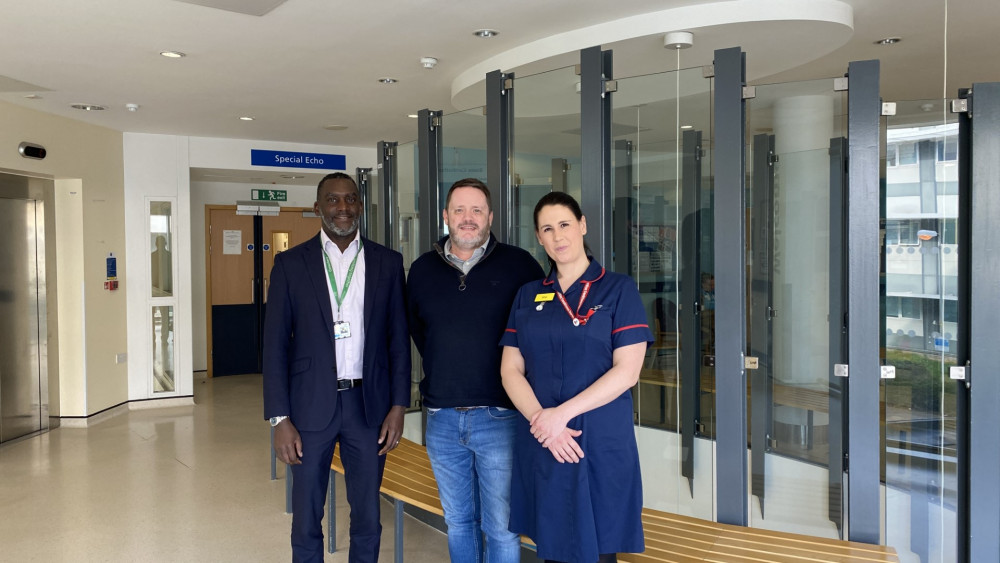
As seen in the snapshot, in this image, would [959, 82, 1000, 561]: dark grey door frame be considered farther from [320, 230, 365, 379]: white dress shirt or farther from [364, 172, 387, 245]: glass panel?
[364, 172, 387, 245]: glass panel

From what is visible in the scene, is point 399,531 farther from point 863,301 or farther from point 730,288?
point 863,301

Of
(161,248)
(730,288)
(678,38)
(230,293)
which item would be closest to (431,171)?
(678,38)

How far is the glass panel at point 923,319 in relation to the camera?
313 cm

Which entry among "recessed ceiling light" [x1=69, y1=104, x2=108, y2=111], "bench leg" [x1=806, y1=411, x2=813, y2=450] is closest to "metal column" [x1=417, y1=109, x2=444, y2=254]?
"bench leg" [x1=806, y1=411, x2=813, y2=450]

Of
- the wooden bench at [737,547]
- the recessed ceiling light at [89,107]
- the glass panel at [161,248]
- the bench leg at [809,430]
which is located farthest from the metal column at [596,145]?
the glass panel at [161,248]

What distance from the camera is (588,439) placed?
7.86ft

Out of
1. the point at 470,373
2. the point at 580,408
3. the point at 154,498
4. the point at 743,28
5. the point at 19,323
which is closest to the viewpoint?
the point at 580,408

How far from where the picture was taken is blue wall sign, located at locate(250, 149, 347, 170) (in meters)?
9.23

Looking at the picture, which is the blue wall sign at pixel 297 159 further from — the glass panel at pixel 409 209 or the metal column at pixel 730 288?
the metal column at pixel 730 288

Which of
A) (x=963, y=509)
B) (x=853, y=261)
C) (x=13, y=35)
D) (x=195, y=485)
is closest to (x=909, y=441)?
(x=963, y=509)

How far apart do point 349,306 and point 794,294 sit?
2.04 meters

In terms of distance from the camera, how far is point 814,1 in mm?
4188

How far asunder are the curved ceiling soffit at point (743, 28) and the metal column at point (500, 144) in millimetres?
949

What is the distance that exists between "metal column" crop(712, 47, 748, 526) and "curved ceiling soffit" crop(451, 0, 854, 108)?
112cm
